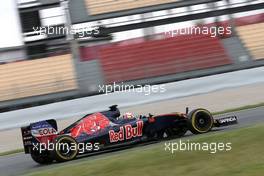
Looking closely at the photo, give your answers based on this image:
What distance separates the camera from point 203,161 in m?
6.70

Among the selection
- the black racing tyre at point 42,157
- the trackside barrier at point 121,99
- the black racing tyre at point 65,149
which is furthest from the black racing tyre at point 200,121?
the trackside barrier at point 121,99

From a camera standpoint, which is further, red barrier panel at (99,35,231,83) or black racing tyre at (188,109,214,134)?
red barrier panel at (99,35,231,83)

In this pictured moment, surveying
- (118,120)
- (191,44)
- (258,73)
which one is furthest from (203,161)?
(191,44)

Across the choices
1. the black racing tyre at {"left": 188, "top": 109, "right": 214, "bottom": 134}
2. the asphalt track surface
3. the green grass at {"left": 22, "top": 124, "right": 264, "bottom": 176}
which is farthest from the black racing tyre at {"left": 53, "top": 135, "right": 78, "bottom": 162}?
the black racing tyre at {"left": 188, "top": 109, "right": 214, "bottom": 134}

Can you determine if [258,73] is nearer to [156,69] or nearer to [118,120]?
[156,69]

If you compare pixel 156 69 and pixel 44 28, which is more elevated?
pixel 44 28

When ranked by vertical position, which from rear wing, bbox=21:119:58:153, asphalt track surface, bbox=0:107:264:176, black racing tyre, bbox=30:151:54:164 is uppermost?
rear wing, bbox=21:119:58:153

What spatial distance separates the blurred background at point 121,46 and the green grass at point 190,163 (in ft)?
31.0

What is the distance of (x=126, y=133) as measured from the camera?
10.2 meters

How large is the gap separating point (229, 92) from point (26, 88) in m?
6.56

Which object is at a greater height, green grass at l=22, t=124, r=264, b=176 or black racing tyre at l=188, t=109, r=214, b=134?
green grass at l=22, t=124, r=264, b=176

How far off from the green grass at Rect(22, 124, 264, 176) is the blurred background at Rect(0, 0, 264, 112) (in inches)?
372

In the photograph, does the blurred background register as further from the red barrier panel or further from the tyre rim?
the tyre rim

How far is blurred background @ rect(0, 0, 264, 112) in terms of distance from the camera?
721 inches
